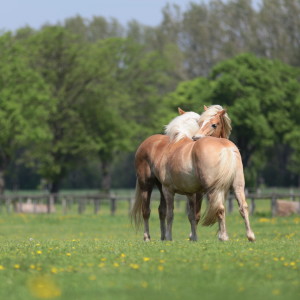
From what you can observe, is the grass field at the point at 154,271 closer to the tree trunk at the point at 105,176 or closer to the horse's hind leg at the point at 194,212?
the horse's hind leg at the point at 194,212

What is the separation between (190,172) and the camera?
1515 cm

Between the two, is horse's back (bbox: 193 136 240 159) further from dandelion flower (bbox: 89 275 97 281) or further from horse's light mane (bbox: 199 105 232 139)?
dandelion flower (bbox: 89 275 97 281)

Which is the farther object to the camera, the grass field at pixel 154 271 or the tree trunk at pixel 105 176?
the tree trunk at pixel 105 176

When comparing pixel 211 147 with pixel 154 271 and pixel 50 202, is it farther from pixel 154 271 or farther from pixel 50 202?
pixel 50 202

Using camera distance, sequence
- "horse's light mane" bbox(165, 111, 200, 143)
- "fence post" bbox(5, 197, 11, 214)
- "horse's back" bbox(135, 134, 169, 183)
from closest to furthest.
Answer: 1. "horse's light mane" bbox(165, 111, 200, 143)
2. "horse's back" bbox(135, 134, 169, 183)
3. "fence post" bbox(5, 197, 11, 214)

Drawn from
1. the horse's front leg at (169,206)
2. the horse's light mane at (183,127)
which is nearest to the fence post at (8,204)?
the horse's light mane at (183,127)

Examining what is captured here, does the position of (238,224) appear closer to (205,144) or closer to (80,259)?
(205,144)

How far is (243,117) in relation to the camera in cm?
5894

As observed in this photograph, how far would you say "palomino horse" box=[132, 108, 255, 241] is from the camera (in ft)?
47.6

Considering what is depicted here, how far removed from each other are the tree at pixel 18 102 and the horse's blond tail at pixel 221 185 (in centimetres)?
4196

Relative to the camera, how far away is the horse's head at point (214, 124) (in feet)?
51.7

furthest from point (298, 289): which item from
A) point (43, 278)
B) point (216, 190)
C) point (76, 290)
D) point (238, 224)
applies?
point (238, 224)

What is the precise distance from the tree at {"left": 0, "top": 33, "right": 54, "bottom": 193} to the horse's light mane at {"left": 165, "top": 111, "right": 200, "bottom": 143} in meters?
40.0

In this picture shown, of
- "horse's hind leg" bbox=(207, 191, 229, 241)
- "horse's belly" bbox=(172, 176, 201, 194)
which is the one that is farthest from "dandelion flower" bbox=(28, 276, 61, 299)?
"horse's belly" bbox=(172, 176, 201, 194)
